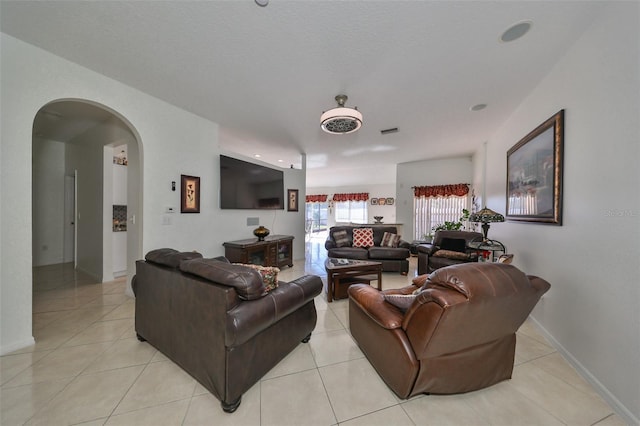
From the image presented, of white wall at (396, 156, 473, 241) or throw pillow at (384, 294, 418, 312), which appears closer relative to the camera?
throw pillow at (384, 294, 418, 312)

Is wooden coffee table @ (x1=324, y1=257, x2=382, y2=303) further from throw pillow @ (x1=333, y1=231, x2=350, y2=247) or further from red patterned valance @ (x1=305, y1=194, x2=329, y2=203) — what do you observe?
red patterned valance @ (x1=305, y1=194, x2=329, y2=203)

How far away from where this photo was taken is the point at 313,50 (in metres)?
2.04

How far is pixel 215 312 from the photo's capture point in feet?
4.53

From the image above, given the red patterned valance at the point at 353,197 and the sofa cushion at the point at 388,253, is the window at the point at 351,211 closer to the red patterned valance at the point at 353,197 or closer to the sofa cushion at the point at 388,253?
the red patterned valance at the point at 353,197

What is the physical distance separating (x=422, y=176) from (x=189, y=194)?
19.6 ft

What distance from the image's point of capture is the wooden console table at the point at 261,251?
3.84 metres

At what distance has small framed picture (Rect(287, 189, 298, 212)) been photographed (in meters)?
5.50

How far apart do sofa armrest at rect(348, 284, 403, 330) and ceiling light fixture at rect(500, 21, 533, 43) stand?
2.31 meters

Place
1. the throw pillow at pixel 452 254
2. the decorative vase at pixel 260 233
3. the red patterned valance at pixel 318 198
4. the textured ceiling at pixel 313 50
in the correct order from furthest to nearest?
the red patterned valance at pixel 318 198 < the decorative vase at pixel 260 233 < the throw pillow at pixel 452 254 < the textured ceiling at pixel 313 50

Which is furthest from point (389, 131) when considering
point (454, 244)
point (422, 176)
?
point (422, 176)

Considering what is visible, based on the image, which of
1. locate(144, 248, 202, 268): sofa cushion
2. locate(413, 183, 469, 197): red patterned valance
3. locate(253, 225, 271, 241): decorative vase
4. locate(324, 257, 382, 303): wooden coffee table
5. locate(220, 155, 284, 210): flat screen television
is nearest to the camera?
locate(144, 248, 202, 268): sofa cushion

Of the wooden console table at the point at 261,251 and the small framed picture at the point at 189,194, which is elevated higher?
the small framed picture at the point at 189,194

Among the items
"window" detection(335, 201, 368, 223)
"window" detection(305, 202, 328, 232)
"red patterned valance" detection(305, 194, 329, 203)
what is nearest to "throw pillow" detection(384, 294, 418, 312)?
"window" detection(335, 201, 368, 223)

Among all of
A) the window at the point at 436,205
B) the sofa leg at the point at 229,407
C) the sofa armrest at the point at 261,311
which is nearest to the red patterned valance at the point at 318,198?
the window at the point at 436,205
